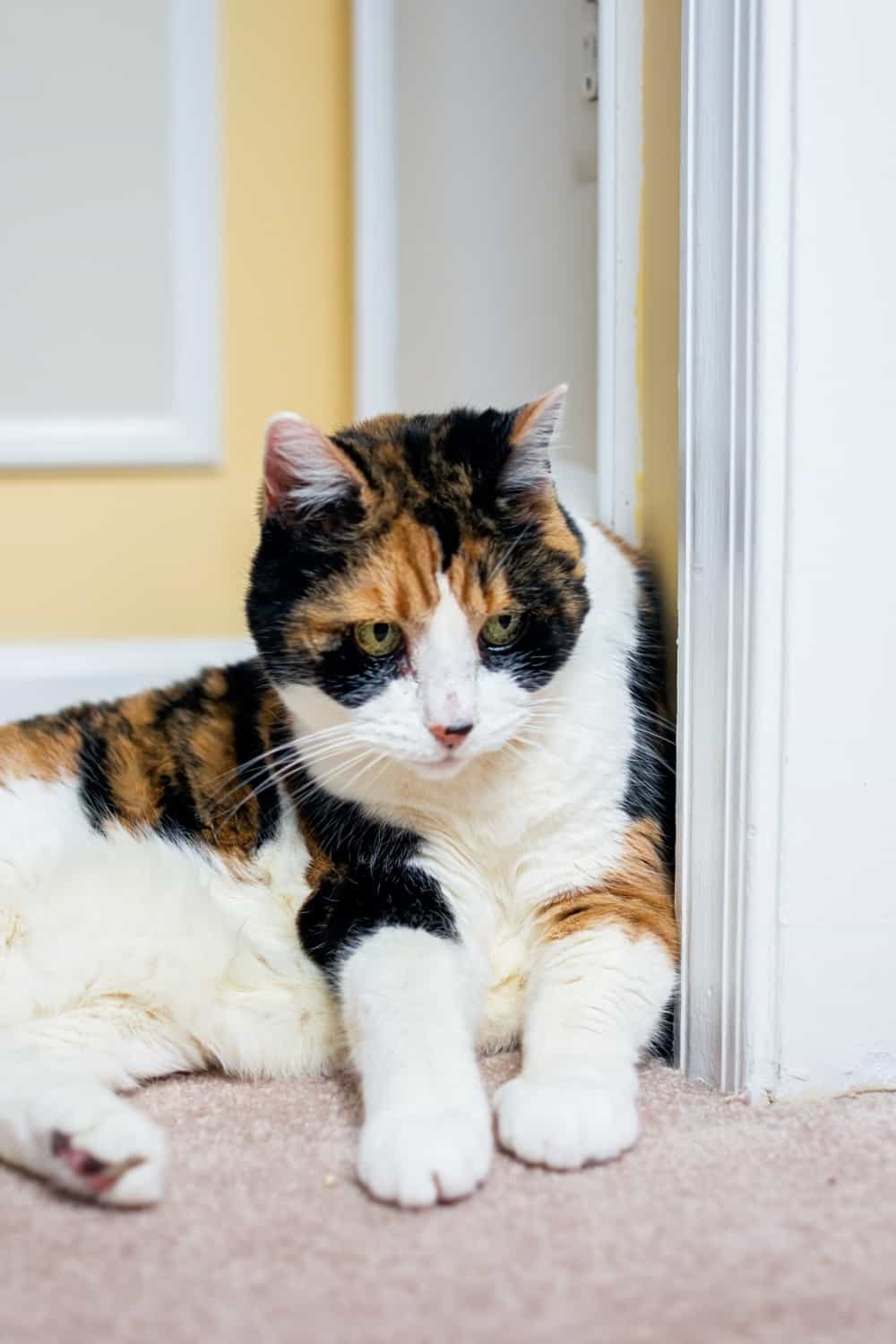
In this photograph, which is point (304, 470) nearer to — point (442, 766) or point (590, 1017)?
Answer: point (442, 766)

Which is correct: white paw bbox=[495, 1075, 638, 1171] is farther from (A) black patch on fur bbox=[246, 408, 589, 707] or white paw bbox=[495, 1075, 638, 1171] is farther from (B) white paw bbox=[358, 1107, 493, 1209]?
(A) black patch on fur bbox=[246, 408, 589, 707]

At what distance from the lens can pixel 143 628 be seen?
228cm

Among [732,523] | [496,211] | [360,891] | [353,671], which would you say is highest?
[496,211]

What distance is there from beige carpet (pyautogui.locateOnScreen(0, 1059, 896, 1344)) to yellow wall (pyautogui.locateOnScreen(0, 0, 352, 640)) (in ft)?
4.45

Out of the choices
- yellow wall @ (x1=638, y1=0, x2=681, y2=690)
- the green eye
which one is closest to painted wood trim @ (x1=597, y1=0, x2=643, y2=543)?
yellow wall @ (x1=638, y1=0, x2=681, y2=690)

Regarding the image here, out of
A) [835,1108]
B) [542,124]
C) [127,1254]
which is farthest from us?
[542,124]

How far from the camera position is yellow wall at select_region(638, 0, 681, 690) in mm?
1271

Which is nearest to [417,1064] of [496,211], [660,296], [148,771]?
[148,771]

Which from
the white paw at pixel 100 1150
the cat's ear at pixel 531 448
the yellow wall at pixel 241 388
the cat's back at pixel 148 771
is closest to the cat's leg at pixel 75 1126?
the white paw at pixel 100 1150

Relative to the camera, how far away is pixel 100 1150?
929mm

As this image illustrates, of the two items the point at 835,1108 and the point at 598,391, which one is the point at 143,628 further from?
the point at 835,1108

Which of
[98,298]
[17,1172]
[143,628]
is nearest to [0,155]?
[98,298]

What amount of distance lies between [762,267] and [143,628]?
4.90 ft

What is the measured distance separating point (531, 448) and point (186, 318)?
1197mm
